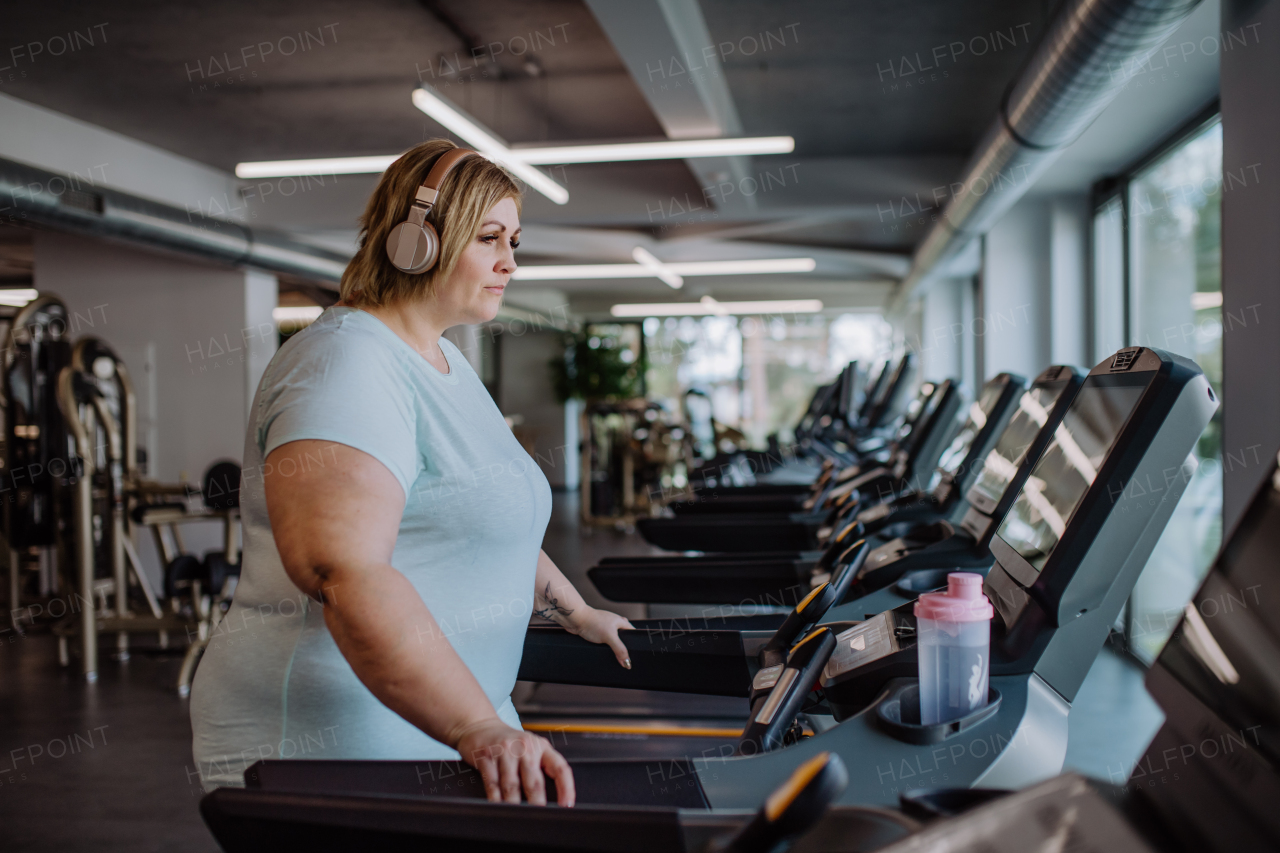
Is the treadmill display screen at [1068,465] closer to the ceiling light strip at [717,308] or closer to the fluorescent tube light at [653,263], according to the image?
the fluorescent tube light at [653,263]

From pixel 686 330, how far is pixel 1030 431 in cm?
1294

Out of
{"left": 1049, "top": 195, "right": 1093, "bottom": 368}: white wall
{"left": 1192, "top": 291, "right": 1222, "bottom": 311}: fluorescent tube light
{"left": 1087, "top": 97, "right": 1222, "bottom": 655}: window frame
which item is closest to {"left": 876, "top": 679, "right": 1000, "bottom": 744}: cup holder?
{"left": 1087, "top": 97, "right": 1222, "bottom": 655}: window frame

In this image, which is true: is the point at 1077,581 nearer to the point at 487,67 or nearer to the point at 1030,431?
the point at 1030,431

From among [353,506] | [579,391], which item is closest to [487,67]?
[353,506]

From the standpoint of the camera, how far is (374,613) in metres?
0.85

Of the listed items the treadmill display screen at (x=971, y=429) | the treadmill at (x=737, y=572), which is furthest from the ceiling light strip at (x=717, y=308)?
the treadmill at (x=737, y=572)

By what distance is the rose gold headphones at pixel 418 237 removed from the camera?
1.10m

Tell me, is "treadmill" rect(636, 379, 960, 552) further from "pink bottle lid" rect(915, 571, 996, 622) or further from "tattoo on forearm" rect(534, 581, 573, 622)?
"pink bottle lid" rect(915, 571, 996, 622)

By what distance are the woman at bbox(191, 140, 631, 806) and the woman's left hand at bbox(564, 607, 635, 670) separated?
22 cm

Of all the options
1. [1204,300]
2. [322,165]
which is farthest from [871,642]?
[322,165]

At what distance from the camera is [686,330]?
568 inches

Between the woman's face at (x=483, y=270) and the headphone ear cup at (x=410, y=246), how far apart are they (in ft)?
0.16

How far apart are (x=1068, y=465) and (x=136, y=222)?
5.53m

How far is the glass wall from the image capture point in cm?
379
